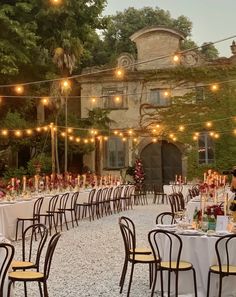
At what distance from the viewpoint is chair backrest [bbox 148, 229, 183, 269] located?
546cm

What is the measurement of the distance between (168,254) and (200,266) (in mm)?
369

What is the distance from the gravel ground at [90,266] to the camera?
243 inches

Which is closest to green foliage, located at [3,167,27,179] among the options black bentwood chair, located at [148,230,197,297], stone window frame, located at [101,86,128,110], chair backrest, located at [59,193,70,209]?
stone window frame, located at [101,86,128,110]

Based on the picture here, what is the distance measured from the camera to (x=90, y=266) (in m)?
7.59

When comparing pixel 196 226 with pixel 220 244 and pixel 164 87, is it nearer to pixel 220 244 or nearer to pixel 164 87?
pixel 220 244

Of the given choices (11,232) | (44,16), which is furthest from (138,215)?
(44,16)

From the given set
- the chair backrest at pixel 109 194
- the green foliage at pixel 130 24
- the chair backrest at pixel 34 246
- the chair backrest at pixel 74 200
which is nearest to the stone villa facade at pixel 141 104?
the green foliage at pixel 130 24

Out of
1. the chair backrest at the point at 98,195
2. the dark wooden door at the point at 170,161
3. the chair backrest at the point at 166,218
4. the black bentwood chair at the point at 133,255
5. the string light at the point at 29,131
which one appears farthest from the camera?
the dark wooden door at the point at 170,161

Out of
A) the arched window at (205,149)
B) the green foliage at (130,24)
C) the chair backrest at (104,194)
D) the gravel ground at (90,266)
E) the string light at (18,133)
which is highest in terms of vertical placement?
the green foliage at (130,24)

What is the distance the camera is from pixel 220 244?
5.50 metres

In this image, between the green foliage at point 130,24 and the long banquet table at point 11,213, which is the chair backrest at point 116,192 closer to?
the long banquet table at point 11,213

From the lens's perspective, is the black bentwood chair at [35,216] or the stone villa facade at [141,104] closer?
the black bentwood chair at [35,216]

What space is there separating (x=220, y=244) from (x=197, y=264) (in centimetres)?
37

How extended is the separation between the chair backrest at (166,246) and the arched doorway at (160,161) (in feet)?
55.3
